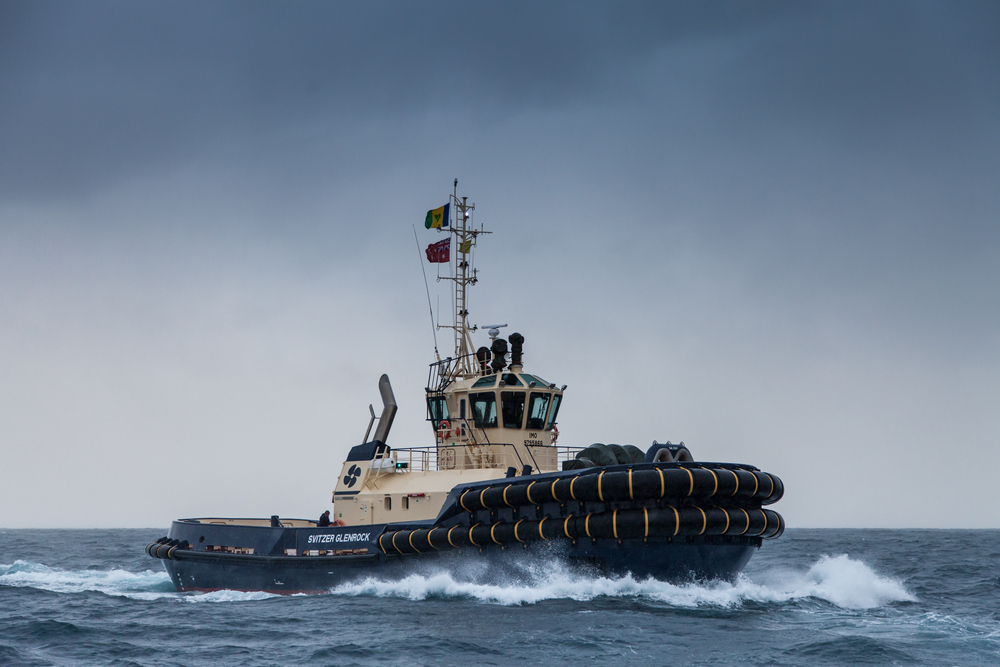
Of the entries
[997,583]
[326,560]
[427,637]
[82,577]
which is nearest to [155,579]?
[82,577]

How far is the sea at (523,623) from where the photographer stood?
12344 mm

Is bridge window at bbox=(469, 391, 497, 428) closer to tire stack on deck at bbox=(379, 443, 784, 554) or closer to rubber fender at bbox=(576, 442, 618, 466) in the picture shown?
rubber fender at bbox=(576, 442, 618, 466)

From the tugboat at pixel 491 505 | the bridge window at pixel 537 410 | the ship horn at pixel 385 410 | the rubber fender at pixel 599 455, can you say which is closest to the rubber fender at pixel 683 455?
the tugboat at pixel 491 505

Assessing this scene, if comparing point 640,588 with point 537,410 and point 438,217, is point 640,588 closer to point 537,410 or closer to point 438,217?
point 537,410

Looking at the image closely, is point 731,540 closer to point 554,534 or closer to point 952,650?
point 554,534

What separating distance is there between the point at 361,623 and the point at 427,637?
6.07ft

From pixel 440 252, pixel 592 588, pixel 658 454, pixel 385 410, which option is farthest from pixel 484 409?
pixel 592 588

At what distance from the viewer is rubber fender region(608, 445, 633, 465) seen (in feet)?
64.4

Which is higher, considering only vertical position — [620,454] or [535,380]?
[535,380]

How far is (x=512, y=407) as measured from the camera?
19688 millimetres

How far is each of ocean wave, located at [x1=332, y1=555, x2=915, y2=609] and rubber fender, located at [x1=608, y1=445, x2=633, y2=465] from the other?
3.37 m

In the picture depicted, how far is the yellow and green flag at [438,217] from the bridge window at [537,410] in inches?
201

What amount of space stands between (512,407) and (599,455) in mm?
2098

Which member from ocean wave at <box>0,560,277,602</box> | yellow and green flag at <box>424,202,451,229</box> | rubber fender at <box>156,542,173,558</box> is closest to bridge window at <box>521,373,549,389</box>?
yellow and green flag at <box>424,202,451,229</box>
